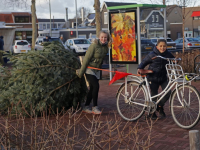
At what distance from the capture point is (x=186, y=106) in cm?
584

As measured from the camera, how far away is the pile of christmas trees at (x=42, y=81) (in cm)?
686

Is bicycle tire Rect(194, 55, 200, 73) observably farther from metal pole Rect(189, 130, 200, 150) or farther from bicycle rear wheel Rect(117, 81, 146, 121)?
metal pole Rect(189, 130, 200, 150)

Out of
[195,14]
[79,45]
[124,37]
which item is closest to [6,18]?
[195,14]

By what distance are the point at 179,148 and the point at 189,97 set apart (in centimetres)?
109

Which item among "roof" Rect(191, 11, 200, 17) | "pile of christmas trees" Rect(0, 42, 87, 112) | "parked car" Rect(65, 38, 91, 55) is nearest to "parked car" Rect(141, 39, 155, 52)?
"pile of christmas trees" Rect(0, 42, 87, 112)

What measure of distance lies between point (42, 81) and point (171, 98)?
2365mm

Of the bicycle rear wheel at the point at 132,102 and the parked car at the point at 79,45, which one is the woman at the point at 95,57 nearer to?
the bicycle rear wheel at the point at 132,102

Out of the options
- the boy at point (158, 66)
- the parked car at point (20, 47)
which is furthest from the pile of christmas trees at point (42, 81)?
the parked car at point (20, 47)

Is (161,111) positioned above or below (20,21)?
below

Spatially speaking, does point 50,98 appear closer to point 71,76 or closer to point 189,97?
point 71,76

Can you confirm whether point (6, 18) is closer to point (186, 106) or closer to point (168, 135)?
point (186, 106)

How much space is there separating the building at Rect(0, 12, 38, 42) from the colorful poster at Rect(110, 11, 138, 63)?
61674 mm

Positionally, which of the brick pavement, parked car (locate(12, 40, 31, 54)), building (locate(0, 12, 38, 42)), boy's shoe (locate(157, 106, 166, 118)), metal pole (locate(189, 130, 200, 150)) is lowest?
the brick pavement

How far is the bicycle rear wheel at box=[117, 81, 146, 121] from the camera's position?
6.41 meters
